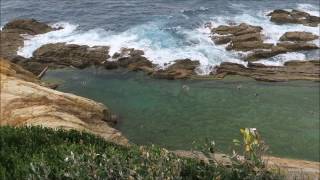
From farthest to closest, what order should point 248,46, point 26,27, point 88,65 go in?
point 26,27
point 248,46
point 88,65

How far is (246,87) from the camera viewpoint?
36719 millimetres

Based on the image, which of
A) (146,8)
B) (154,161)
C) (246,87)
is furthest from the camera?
(146,8)

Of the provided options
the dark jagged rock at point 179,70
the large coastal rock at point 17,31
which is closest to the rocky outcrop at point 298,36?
the dark jagged rock at point 179,70

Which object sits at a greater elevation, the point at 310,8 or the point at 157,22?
the point at 310,8

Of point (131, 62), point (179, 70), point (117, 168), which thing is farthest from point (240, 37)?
point (117, 168)

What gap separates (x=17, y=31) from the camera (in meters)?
49.4

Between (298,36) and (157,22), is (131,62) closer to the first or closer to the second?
(157,22)

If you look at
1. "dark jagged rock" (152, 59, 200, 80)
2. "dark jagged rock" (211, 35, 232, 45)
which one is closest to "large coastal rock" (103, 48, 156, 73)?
"dark jagged rock" (152, 59, 200, 80)

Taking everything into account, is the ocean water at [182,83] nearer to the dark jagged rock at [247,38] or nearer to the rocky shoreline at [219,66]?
the rocky shoreline at [219,66]

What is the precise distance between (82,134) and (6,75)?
617 inches

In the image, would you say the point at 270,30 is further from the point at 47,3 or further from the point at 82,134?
the point at 82,134

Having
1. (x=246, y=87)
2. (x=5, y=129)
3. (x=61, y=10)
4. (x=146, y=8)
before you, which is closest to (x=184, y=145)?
(x=246, y=87)

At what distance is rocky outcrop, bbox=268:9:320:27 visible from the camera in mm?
48031

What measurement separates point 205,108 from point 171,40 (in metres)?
13.7
